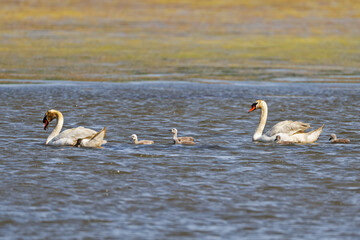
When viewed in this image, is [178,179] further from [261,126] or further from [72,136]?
[261,126]

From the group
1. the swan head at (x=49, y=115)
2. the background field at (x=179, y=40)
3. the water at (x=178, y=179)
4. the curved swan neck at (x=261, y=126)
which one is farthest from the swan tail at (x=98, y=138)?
the background field at (x=179, y=40)

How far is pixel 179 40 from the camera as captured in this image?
50.1 metres

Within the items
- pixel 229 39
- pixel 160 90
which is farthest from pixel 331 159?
pixel 229 39

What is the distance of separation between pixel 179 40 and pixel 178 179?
129 feet

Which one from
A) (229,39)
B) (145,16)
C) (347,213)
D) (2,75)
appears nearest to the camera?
(347,213)

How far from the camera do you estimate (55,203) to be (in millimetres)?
9820

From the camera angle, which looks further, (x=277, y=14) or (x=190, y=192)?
(x=277, y=14)

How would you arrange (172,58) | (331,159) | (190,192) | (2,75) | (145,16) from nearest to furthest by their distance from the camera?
(190,192) < (331,159) < (2,75) < (172,58) < (145,16)

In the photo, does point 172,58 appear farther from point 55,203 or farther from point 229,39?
point 55,203

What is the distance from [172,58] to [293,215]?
99.2ft

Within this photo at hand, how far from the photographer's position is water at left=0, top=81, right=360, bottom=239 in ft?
28.9

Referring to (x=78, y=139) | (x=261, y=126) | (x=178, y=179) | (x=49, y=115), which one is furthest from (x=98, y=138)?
(x=261, y=126)

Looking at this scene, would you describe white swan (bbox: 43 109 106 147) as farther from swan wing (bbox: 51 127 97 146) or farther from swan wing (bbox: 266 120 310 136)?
swan wing (bbox: 266 120 310 136)

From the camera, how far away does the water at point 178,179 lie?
8.81m
